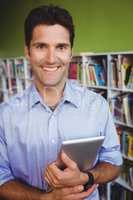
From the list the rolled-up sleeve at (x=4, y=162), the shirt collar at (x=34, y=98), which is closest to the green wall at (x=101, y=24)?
the shirt collar at (x=34, y=98)

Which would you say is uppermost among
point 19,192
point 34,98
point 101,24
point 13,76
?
point 101,24

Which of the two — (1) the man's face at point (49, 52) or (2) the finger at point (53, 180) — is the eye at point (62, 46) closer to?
(1) the man's face at point (49, 52)

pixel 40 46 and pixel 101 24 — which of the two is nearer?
pixel 40 46

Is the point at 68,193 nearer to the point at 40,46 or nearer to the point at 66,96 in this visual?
the point at 66,96

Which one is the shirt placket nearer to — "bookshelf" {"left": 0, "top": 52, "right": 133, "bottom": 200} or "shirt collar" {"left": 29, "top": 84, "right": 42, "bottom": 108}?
"shirt collar" {"left": 29, "top": 84, "right": 42, "bottom": 108}

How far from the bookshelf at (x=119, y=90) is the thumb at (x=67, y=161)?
1761 mm

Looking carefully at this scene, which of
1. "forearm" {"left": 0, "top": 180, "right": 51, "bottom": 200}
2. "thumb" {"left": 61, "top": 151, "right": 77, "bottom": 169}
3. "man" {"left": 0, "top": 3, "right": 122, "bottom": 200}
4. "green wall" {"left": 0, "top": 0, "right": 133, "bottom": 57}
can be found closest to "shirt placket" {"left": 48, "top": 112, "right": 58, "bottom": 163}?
"man" {"left": 0, "top": 3, "right": 122, "bottom": 200}

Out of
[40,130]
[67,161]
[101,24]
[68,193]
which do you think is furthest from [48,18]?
[101,24]

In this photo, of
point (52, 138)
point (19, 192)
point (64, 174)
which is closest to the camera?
point (64, 174)

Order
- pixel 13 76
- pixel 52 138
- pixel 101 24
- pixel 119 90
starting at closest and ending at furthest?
pixel 52 138 → pixel 119 90 → pixel 101 24 → pixel 13 76

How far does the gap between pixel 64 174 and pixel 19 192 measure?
262mm

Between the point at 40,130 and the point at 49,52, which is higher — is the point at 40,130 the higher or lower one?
the lower one

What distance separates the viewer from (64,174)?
96cm

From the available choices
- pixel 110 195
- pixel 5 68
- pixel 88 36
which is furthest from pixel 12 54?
pixel 110 195
